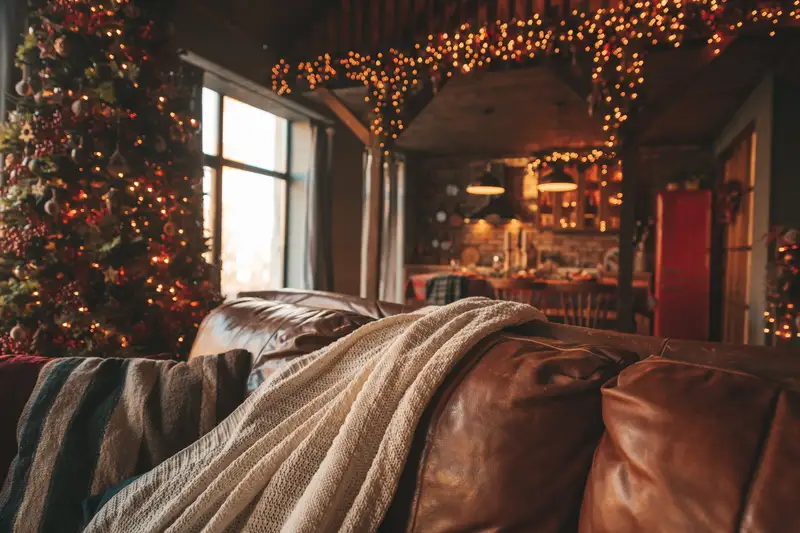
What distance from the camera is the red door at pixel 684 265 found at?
6793 millimetres

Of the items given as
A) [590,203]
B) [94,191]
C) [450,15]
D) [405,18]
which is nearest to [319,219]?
[405,18]

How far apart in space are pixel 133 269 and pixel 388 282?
4.85m

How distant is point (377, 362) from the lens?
1.11m

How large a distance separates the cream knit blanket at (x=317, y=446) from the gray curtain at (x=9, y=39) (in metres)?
3.21

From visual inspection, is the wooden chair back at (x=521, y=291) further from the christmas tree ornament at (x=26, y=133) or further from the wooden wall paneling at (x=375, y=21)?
the christmas tree ornament at (x=26, y=133)

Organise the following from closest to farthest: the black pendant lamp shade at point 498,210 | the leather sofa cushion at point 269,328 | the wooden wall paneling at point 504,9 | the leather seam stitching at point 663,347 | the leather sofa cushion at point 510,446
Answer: the leather sofa cushion at point 510,446
the leather seam stitching at point 663,347
the leather sofa cushion at point 269,328
the wooden wall paneling at point 504,9
the black pendant lamp shade at point 498,210

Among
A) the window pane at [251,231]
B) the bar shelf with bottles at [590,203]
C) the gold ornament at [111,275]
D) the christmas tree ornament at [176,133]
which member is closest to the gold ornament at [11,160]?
the gold ornament at [111,275]

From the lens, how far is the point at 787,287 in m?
3.69

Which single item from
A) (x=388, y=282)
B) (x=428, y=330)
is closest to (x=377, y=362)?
(x=428, y=330)

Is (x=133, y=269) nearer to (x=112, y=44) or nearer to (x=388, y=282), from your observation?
(x=112, y=44)

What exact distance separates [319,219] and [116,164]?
3221mm

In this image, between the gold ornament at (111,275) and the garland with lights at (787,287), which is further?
the garland with lights at (787,287)

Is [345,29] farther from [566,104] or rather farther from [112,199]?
[112,199]

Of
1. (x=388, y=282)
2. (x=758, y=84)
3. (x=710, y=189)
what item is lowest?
(x=388, y=282)
